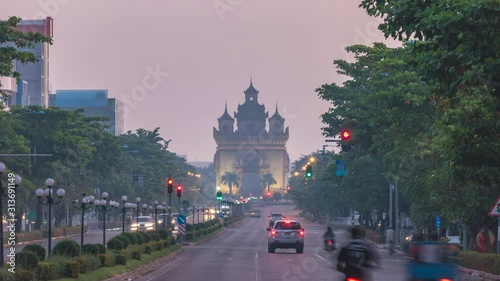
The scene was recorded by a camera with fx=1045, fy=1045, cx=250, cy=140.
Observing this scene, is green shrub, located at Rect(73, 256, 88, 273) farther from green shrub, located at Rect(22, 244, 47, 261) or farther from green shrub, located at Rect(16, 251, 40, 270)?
green shrub, located at Rect(16, 251, 40, 270)

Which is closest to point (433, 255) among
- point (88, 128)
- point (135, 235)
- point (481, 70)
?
point (481, 70)

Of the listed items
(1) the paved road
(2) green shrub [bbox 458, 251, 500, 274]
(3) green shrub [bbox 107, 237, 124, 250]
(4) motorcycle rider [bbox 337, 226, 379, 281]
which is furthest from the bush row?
(2) green shrub [bbox 458, 251, 500, 274]

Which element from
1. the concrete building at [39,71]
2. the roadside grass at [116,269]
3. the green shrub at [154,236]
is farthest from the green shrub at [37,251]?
the concrete building at [39,71]

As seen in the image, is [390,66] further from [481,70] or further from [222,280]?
[481,70]

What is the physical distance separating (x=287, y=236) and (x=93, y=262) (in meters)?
25.6

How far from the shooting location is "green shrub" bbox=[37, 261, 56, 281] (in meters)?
29.7

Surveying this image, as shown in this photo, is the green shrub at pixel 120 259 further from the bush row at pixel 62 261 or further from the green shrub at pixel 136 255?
the green shrub at pixel 136 255

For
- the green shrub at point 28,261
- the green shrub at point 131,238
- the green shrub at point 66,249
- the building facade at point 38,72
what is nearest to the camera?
the green shrub at point 28,261

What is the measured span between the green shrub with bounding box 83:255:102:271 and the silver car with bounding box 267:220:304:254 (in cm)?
2422

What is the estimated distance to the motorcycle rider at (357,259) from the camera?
79.5ft

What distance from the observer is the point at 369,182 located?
83188 millimetres

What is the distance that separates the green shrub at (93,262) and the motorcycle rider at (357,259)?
13.7 m

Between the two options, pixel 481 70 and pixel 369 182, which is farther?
pixel 369 182

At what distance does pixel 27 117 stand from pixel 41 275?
60.2 metres
